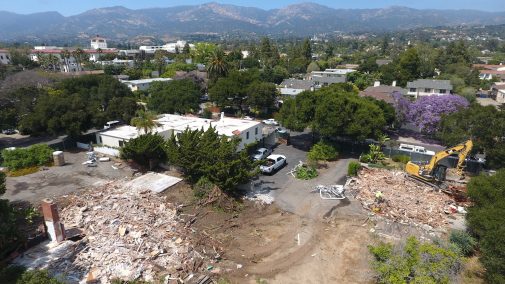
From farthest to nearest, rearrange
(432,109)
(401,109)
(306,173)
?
(401,109) < (432,109) < (306,173)

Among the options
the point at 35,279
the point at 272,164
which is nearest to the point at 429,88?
the point at 272,164

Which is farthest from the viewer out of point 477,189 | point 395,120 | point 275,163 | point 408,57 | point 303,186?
point 408,57

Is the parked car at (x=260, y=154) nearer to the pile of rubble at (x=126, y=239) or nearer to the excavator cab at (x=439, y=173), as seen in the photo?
the pile of rubble at (x=126, y=239)

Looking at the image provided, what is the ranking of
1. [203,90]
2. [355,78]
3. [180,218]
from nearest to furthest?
[180,218] < [203,90] < [355,78]

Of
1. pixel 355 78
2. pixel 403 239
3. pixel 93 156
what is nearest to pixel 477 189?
pixel 403 239

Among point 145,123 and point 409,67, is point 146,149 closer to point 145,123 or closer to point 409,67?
point 145,123

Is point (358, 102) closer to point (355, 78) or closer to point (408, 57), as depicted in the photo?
point (408, 57)
